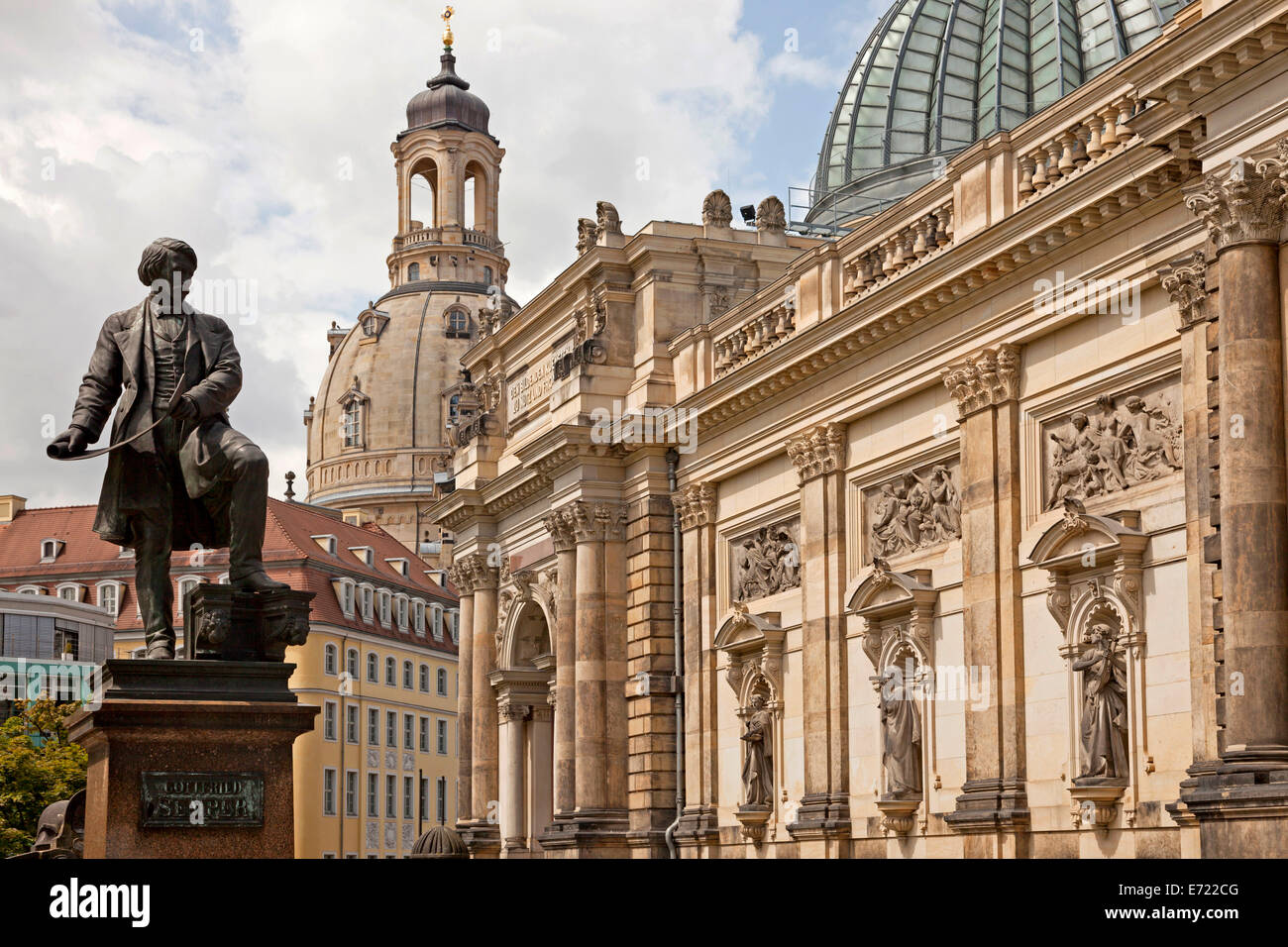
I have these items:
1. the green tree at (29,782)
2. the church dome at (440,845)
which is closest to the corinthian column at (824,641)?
the church dome at (440,845)

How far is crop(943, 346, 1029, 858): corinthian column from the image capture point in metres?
28.5

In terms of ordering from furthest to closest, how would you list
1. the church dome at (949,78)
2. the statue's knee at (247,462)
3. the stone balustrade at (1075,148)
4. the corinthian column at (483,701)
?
1. the church dome at (949,78)
2. the corinthian column at (483,701)
3. the stone balustrade at (1075,148)
4. the statue's knee at (247,462)

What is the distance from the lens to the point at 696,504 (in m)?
41.1

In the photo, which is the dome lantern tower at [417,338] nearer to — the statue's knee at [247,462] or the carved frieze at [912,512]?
the carved frieze at [912,512]

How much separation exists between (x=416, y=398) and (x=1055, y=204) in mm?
108830

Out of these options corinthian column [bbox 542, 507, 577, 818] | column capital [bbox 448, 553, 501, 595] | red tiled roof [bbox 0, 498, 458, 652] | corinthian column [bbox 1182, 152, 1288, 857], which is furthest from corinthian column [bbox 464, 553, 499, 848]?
red tiled roof [bbox 0, 498, 458, 652]

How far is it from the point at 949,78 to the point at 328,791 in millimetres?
45925

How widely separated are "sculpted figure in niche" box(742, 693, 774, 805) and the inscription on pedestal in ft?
85.0

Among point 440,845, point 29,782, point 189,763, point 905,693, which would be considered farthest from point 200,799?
point 29,782

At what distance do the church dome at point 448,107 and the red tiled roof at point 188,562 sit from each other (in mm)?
53498

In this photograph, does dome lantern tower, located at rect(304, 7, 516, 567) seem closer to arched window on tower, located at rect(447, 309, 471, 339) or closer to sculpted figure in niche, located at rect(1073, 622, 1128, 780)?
arched window on tower, located at rect(447, 309, 471, 339)

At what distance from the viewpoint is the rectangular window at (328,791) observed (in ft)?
278

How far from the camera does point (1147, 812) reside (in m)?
25.6

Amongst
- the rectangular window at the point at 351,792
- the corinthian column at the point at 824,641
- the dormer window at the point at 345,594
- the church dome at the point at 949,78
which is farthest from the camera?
the dormer window at the point at 345,594
